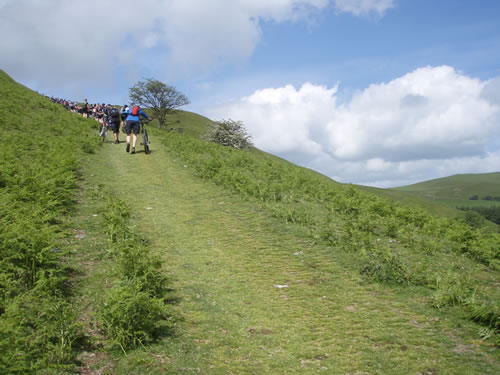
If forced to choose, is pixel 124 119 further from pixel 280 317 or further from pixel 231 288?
pixel 280 317

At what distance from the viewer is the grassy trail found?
440cm

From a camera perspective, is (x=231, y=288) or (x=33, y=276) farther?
(x=231, y=288)

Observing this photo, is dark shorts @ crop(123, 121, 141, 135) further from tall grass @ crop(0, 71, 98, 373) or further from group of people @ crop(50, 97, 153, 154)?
tall grass @ crop(0, 71, 98, 373)

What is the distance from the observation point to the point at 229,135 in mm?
55312

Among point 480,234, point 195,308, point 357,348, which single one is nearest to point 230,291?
point 195,308

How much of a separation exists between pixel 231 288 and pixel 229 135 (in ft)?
164

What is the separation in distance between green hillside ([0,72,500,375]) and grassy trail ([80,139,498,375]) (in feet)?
0.08

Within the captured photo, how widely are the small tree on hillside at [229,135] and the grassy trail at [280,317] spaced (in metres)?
46.2

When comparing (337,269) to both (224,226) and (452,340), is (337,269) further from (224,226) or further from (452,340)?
(224,226)

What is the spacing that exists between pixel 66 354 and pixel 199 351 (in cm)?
165

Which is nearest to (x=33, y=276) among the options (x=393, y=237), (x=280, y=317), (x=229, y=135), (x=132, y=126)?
(x=280, y=317)

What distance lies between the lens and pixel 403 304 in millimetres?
6051

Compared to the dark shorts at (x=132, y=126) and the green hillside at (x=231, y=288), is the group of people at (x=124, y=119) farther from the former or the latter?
the green hillside at (x=231, y=288)

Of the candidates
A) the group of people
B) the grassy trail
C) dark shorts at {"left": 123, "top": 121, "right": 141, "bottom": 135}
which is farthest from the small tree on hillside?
the grassy trail
